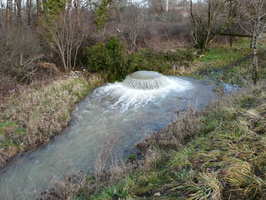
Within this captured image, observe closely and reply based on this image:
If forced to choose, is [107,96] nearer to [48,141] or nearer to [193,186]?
[48,141]

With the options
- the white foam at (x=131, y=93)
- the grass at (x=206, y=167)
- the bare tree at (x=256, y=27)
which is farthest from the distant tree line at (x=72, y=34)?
the grass at (x=206, y=167)

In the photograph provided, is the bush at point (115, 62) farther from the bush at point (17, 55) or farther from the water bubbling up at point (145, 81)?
the bush at point (17, 55)

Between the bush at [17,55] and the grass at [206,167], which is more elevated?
the bush at [17,55]

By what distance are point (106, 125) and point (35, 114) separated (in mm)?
2566

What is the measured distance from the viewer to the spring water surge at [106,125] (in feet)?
16.1

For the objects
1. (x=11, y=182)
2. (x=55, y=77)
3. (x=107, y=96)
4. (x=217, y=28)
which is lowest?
(x=11, y=182)

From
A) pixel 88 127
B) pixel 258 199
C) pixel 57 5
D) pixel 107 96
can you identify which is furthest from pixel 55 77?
pixel 258 199

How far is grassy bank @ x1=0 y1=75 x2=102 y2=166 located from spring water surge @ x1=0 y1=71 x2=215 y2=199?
0.95ft

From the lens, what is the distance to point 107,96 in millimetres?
9430

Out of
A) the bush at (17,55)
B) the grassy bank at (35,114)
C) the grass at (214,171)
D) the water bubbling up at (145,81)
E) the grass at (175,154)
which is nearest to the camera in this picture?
the grass at (214,171)

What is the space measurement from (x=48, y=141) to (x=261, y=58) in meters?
13.7

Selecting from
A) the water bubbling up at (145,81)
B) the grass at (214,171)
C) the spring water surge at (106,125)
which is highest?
the water bubbling up at (145,81)

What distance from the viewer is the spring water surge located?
491 cm

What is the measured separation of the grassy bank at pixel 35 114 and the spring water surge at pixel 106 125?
29cm
